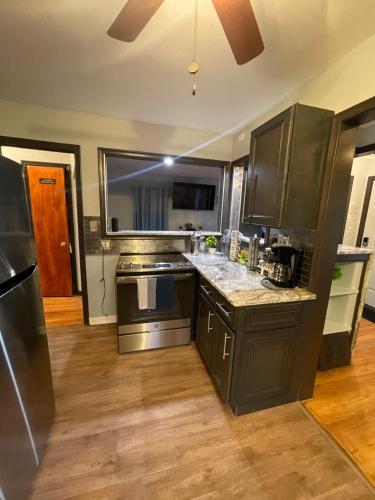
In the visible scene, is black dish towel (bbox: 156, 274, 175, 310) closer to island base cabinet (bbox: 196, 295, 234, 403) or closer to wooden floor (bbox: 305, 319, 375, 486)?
island base cabinet (bbox: 196, 295, 234, 403)

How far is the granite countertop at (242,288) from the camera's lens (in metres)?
1.47

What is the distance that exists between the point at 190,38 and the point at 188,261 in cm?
189

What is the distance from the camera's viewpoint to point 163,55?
1.46 m

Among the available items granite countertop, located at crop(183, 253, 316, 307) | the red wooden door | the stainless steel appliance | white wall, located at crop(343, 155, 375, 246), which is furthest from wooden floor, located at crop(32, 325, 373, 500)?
white wall, located at crop(343, 155, 375, 246)

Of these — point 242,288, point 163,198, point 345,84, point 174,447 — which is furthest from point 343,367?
point 163,198

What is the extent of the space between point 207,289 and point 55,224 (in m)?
2.89

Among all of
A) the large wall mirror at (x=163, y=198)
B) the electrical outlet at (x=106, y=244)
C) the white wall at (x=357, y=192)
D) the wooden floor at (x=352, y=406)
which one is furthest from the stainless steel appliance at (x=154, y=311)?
the large wall mirror at (x=163, y=198)

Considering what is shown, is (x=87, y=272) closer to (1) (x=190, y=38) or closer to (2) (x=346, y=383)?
(1) (x=190, y=38)

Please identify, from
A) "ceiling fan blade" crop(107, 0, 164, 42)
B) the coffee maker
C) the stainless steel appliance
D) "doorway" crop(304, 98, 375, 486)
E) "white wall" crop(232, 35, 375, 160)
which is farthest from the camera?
the stainless steel appliance

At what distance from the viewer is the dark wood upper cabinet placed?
1419mm

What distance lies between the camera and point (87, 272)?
2.73 meters

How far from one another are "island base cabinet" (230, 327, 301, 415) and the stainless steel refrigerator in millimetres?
A: 1260

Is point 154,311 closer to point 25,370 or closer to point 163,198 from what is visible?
point 25,370

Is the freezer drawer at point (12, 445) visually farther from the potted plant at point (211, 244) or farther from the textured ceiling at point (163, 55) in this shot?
the potted plant at point (211, 244)
